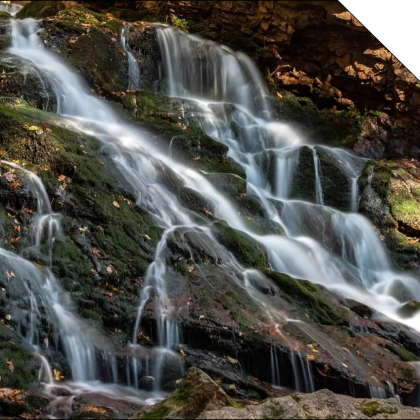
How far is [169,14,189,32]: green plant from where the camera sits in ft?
62.3

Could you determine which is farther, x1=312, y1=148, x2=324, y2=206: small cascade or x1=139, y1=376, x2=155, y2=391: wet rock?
x1=312, y1=148, x2=324, y2=206: small cascade

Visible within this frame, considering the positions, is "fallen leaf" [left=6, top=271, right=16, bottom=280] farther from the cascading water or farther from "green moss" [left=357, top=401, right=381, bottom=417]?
"green moss" [left=357, top=401, right=381, bottom=417]

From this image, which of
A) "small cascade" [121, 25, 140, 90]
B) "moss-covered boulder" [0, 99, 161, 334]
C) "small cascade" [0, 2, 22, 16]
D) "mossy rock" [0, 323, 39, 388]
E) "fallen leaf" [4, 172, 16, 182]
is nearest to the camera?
"mossy rock" [0, 323, 39, 388]

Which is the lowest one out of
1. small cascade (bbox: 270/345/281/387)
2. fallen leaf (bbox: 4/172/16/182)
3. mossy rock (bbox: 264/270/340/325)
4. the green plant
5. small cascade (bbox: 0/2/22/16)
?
small cascade (bbox: 270/345/281/387)

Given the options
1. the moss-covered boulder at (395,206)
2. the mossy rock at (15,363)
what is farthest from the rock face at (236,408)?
the moss-covered boulder at (395,206)

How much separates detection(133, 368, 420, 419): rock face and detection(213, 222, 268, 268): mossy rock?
16.4 feet

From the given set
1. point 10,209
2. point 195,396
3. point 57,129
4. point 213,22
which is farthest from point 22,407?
point 213,22

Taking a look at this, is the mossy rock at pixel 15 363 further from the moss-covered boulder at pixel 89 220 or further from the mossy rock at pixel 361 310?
the mossy rock at pixel 361 310

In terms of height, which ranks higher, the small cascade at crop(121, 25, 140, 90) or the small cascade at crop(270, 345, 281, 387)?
the small cascade at crop(121, 25, 140, 90)

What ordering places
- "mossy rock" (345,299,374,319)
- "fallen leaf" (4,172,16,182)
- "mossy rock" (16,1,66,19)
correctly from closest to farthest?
1. "fallen leaf" (4,172,16,182)
2. "mossy rock" (345,299,374,319)
3. "mossy rock" (16,1,66,19)

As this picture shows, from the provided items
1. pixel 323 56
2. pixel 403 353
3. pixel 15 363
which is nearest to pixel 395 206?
pixel 403 353

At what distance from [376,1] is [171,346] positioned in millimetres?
4956

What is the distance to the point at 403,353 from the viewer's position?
24.4ft

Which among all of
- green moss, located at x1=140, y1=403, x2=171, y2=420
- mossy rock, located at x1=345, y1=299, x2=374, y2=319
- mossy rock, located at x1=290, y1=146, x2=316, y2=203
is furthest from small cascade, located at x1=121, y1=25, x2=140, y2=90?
green moss, located at x1=140, y1=403, x2=171, y2=420
